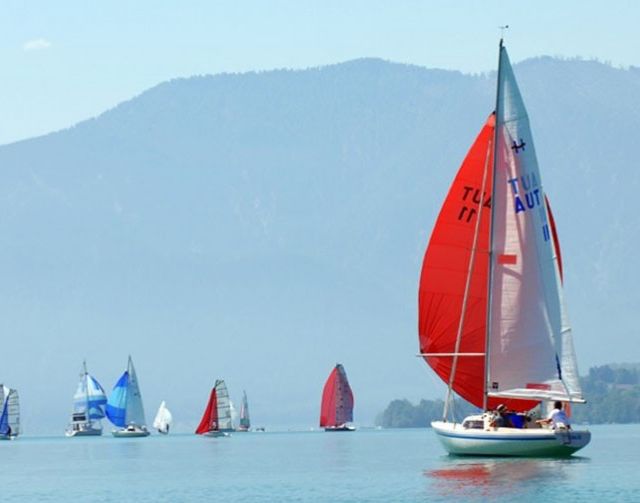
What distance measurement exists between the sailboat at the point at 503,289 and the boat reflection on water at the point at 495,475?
68 centimetres

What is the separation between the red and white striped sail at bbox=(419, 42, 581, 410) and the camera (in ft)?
237

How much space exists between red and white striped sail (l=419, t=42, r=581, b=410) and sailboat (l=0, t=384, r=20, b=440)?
4444 inches

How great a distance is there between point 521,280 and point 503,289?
29.2 inches

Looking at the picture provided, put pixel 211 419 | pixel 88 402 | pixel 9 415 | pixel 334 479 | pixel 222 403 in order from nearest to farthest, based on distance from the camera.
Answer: pixel 334 479 < pixel 222 403 < pixel 211 419 < pixel 9 415 < pixel 88 402

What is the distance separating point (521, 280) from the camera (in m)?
72.5

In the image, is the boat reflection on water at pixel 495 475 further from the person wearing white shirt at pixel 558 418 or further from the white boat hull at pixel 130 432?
the white boat hull at pixel 130 432

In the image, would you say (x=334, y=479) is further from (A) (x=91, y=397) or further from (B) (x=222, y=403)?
(A) (x=91, y=397)

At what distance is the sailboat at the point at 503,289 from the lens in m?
72.1

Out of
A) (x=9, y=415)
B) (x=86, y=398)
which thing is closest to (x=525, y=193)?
(x=9, y=415)

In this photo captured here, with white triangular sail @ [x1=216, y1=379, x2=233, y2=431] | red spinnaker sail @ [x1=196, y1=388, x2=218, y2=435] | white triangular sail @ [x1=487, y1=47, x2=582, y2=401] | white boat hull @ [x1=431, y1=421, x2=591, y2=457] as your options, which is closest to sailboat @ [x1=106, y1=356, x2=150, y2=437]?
white triangular sail @ [x1=216, y1=379, x2=233, y2=431]

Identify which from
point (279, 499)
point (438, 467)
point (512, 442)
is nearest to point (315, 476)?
point (438, 467)

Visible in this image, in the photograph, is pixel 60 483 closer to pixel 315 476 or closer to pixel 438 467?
pixel 315 476

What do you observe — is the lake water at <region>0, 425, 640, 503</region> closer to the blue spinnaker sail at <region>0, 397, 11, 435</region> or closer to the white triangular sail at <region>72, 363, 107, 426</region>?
the blue spinnaker sail at <region>0, 397, 11, 435</region>

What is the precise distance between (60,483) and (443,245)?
18.3 m
